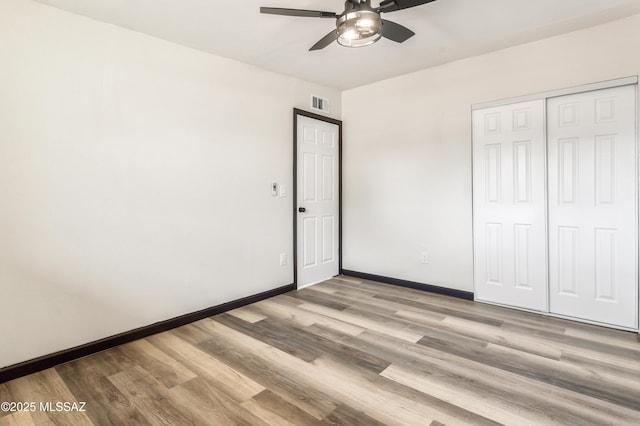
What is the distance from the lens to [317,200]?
4.33 metres

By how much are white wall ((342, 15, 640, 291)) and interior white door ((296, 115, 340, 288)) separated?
21 centimetres

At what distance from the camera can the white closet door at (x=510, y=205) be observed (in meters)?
3.16

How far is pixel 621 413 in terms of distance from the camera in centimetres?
175

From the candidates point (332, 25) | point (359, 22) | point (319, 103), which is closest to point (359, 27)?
point (359, 22)

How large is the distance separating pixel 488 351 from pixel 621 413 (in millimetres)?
779

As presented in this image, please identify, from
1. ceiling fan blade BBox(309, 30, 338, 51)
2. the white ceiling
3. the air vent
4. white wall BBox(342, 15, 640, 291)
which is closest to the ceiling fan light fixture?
ceiling fan blade BBox(309, 30, 338, 51)

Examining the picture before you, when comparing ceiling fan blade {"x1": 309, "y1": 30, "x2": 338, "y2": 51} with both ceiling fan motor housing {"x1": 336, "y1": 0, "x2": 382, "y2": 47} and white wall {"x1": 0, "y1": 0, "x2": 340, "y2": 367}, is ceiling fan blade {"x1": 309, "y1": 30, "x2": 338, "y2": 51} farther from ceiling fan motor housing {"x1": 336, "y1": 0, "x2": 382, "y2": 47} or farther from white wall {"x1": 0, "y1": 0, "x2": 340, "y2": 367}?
white wall {"x1": 0, "y1": 0, "x2": 340, "y2": 367}

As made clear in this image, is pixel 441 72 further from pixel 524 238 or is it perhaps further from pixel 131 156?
pixel 131 156

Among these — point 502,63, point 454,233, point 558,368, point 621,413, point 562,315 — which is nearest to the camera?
point 621,413

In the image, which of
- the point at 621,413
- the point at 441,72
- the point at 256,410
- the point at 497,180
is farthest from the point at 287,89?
the point at 621,413

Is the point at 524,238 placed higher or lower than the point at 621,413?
higher

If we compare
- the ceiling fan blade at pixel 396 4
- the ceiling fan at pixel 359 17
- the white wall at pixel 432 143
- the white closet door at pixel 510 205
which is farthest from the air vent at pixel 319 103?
the ceiling fan blade at pixel 396 4

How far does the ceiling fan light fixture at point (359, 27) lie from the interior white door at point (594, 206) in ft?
6.80

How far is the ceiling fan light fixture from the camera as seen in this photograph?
197cm
